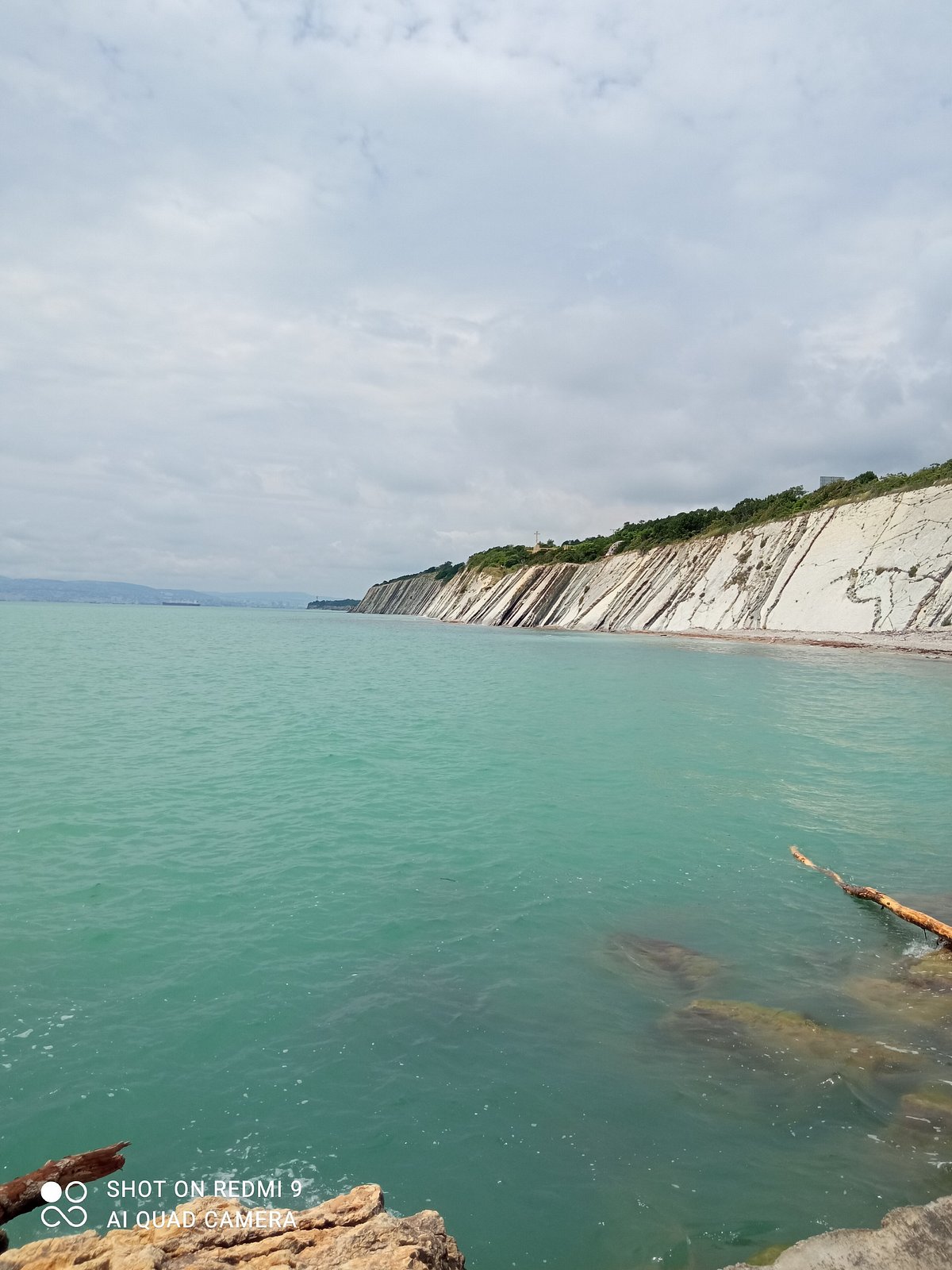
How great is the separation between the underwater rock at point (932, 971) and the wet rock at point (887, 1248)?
370 centimetres

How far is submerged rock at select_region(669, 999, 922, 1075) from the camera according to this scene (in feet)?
19.2

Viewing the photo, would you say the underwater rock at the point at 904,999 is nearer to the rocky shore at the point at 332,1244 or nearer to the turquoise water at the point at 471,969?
the turquoise water at the point at 471,969

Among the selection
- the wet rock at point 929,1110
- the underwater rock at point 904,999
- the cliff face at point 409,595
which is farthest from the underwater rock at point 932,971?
the cliff face at point 409,595

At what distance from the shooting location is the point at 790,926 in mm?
8477

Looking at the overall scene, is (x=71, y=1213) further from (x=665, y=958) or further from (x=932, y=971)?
(x=932, y=971)

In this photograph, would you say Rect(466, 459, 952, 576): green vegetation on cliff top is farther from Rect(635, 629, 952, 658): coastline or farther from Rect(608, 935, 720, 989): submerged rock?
Rect(608, 935, 720, 989): submerged rock

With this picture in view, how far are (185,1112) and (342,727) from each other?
15.9m

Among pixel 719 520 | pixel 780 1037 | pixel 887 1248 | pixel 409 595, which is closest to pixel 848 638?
pixel 719 520

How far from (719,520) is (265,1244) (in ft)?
252

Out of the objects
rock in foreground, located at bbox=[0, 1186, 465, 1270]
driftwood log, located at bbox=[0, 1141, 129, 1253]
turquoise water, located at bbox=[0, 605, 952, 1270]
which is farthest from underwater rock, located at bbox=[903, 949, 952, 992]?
driftwood log, located at bbox=[0, 1141, 129, 1253]

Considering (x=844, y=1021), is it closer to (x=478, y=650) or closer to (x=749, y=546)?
(x=478, y=650)

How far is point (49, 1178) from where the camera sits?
324cm

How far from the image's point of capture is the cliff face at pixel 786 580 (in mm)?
46000

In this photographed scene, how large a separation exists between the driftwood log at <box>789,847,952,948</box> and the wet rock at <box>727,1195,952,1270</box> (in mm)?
4181
